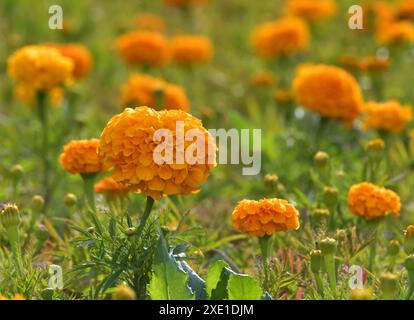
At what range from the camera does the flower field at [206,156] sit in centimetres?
217

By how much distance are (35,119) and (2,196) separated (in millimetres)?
1426

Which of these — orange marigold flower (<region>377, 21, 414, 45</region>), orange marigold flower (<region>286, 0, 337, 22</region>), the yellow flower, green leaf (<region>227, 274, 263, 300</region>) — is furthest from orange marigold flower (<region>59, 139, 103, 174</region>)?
orange marigold flower (<region>286, 0, 337, 22</region>)

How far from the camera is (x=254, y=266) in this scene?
8.08 ft

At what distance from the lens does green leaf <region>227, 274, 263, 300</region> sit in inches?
80.6

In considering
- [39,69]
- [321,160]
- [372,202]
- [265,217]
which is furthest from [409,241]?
[39,69]

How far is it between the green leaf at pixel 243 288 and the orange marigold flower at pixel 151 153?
0.88ft

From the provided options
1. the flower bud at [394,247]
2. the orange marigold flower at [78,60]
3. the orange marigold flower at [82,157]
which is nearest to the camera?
the flower bud at [394,247]

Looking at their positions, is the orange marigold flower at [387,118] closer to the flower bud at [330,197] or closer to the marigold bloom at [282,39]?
the flower bud at [330,197]

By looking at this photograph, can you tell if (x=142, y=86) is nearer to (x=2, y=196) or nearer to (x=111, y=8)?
(x=2, y=196)

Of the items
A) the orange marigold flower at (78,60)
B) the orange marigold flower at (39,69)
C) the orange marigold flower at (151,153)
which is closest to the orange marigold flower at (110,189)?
the orange marigold flower at (151,153)

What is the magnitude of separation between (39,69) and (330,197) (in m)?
1.48

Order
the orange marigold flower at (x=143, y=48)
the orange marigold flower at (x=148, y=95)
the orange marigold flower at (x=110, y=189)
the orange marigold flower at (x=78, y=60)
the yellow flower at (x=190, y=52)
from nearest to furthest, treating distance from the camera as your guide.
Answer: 1. the orange marigold flower at (x=110, y=189)
2. the orange marigold flower at (x=148, y=95)
3. the orange marigold flower at (x=78, y=60)
4. the orange marigold flower at (x=143, y=48)
5. the yellow flower at (x=190, y=52)

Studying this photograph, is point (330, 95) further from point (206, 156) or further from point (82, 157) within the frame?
point (206, 156)

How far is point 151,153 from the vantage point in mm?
2100
